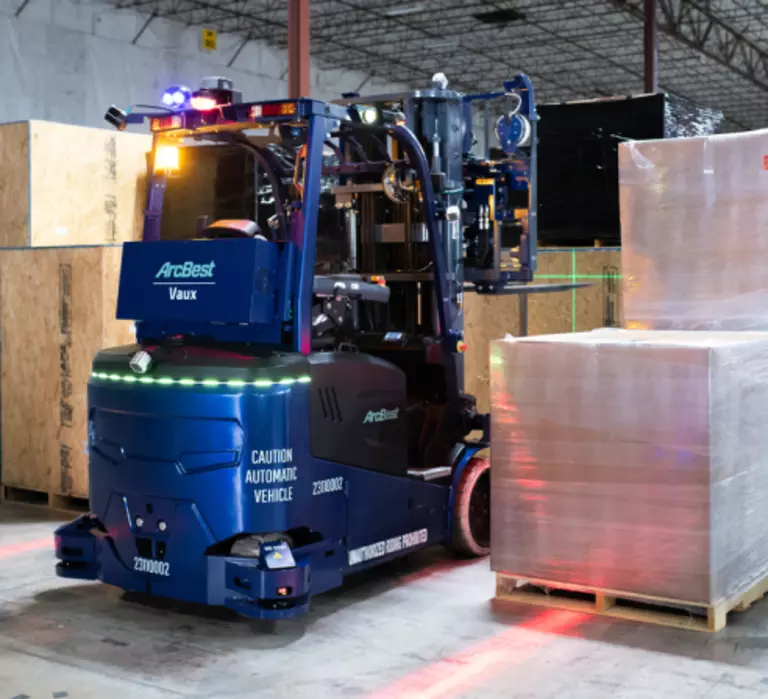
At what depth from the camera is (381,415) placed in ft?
18.7

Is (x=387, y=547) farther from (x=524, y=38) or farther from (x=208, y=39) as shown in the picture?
(x=524, y=38)

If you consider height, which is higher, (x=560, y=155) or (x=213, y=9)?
(x=213, y=9)

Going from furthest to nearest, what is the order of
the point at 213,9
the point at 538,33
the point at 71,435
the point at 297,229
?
the point at 538,33, the point at 213,9, the point at 71,435, the point at 297,229

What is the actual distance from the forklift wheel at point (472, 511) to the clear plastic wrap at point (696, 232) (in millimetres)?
1255

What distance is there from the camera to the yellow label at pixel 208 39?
21.2 m

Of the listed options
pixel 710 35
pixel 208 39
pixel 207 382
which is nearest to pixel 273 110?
pixel 207 382

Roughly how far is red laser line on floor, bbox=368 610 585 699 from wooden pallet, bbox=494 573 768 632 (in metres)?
0.11

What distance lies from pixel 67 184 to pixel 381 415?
14.3 feet

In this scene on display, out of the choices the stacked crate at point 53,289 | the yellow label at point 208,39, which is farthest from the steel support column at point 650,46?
the stacked crate at point 53,289

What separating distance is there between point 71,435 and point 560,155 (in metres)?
4.40

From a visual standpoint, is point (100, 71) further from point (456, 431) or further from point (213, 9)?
point (456, 431)

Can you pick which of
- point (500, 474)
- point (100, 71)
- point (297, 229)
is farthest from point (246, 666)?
point (100, 71)

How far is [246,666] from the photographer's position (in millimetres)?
4766

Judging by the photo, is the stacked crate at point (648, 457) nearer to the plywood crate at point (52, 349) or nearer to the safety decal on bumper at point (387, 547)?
the safety decal on bumper at point (387, 547)
